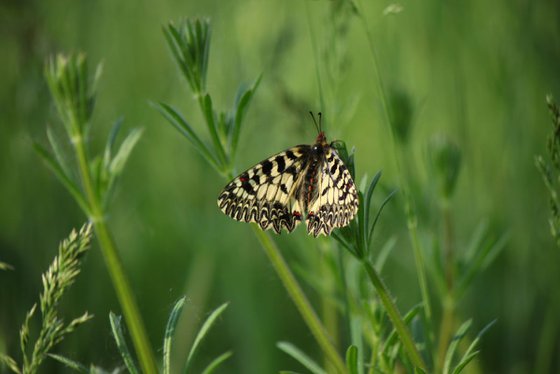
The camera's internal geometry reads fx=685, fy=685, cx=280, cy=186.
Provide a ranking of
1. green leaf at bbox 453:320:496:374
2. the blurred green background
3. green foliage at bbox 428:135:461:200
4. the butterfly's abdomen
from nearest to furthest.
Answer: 1. green leaf at bbox 453:320:496:374
2. the butterfly's abdomen
3. green foliage at bbox 428:135:461:200
4. the blurred green background

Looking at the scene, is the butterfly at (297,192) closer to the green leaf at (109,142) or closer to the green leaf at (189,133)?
the green leaf at (189,133)

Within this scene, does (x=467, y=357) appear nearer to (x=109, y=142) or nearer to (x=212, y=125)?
(x=212, y=125)

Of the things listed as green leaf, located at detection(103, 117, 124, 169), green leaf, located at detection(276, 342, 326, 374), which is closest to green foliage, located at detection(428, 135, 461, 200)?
green leaf, located at detection(276, 342, 326, 374)

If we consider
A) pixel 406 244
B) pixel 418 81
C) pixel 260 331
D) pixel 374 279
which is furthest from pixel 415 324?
pixel 418 81

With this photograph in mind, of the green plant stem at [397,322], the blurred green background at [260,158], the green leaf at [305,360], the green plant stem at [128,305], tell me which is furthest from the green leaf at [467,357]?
the blurred green background at [260,158]

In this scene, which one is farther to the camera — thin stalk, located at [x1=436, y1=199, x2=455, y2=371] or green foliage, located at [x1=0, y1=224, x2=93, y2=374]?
thin stalk, located at [x1=436, y1=199, x2=455, y2=371]

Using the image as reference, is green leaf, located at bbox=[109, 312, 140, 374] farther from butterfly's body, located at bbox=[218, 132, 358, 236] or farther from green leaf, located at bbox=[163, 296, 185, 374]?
butterfly's body, located at bbox=[218, 132, 358, 236]

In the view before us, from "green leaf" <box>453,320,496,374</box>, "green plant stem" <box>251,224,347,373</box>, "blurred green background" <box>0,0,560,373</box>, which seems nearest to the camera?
"green leaf" <box>453,320,496,374</box>

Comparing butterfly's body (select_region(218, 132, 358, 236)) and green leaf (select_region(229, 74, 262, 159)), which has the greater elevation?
green leaf (select_region(229, 74, 262, 159))

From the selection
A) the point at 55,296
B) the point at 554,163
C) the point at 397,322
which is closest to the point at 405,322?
the point at 397,322
